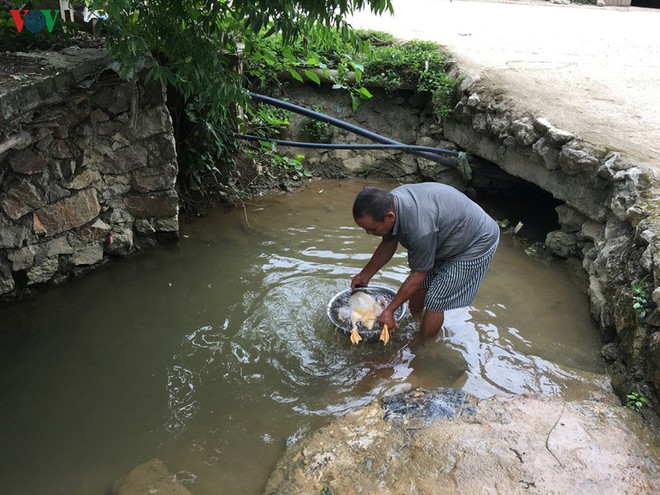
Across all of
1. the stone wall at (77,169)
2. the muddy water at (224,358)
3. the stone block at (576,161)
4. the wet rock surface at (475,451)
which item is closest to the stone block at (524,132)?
the stone block at (576,161)

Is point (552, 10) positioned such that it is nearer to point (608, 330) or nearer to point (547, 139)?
point (547, 139)

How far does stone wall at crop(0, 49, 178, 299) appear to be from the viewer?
374cm

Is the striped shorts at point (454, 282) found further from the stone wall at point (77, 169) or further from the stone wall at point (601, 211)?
the stone wall at point (77, 169)

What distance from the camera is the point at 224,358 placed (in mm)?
3684

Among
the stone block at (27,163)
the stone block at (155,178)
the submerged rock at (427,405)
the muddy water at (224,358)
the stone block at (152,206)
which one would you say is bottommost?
the muddy water at (224,358)

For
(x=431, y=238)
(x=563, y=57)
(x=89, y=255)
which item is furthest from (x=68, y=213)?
(x=563, y=57)

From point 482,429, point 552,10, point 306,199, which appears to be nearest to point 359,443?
point 482,429

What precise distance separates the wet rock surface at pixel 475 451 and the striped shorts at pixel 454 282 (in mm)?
696

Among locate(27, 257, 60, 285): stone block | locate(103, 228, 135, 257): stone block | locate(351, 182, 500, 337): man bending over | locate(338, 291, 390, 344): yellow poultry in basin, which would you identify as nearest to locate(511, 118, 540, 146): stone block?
locate(351, 182, 500, 337): man bending over

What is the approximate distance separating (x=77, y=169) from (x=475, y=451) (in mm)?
3486

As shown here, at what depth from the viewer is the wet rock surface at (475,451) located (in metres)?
2.68

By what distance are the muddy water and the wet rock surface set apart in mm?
266

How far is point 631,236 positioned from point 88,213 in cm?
427

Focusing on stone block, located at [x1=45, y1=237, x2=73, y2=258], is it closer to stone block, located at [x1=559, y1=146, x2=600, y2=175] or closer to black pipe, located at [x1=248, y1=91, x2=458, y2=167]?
black pipe, located at [x1=248, y1=91, x2=458, y2=167]
